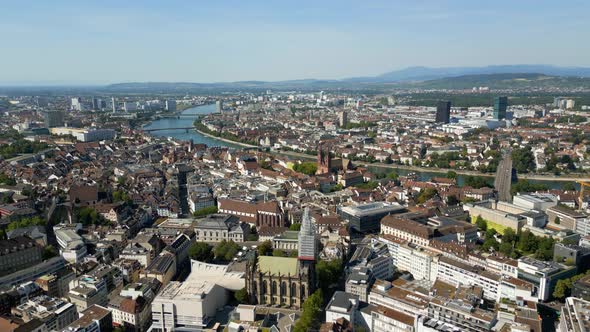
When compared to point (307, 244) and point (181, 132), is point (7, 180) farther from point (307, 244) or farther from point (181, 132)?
point (181, 132)

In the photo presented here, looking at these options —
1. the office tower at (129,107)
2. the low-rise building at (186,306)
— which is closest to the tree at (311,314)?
the low-rise building at (186,306)

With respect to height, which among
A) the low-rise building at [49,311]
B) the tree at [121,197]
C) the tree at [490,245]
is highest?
the tree at [121,197]

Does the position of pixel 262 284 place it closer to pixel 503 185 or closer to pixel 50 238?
pixel 50 238

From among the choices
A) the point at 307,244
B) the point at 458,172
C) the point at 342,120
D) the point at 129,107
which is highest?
the point at 129,107

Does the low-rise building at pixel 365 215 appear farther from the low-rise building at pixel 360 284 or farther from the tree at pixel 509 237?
the low-rise building at pixel 360 284

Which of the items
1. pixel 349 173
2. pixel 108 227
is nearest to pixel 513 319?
pixel 108 227

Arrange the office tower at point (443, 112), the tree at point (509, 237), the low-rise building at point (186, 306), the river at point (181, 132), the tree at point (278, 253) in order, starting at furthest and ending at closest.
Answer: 1. the office tower at point (443, 112)
2. the river at point (181, 132)
3. the tree at point (509, 237)
4. the tree at point (278, 253)
5. the low-rise building at point (186, 306)

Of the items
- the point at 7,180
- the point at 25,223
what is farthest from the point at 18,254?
the point at 7,180
